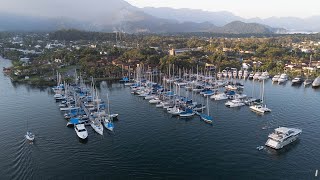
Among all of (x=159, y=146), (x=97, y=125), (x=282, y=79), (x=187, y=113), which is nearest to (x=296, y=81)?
(x=282, y=79)

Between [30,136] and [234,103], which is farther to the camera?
[234,103]

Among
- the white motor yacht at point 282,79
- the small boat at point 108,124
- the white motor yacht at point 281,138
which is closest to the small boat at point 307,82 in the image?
the white motor yacht at point 282,79

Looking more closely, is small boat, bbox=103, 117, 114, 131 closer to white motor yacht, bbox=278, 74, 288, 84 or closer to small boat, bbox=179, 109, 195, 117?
small boat, bbox=179, 109, 195, 117

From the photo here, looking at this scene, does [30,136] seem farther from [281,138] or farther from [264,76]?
[264,76]

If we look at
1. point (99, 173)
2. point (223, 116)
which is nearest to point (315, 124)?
point (223, 116)

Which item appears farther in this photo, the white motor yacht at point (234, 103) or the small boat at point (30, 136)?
the white motor yacht at point (234, 103)

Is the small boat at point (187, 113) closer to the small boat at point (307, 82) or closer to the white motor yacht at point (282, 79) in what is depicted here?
Answer: the white motor yacht at point (282, 79)

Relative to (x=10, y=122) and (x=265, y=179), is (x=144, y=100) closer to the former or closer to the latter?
(x=10, y=122)

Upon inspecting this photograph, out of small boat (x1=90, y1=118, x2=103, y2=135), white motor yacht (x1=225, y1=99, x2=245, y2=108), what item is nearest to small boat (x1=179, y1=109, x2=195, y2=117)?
white motor yacht (x1=225, y1=99, x2=245, y2=108)
